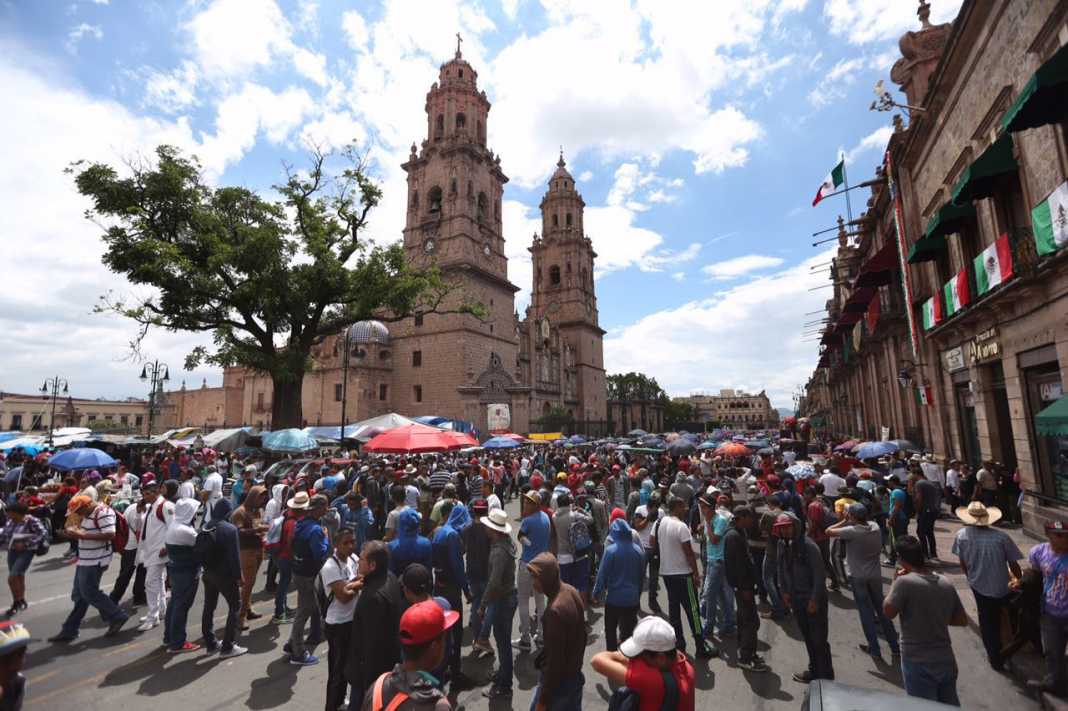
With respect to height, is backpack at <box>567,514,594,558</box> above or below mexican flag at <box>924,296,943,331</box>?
below

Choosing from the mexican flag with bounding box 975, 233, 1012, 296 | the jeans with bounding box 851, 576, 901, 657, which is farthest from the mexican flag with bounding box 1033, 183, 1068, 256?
the jeans with bounding box 851, 576, 901, 657

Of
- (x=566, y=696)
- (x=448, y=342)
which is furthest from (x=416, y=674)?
(x=448, y=342)

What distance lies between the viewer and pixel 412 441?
12578 millimetres

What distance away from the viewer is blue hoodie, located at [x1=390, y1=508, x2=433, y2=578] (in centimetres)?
507

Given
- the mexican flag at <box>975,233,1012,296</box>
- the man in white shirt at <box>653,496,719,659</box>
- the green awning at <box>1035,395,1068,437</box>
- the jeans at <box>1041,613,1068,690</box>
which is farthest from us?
the mexican flag at <box>975,233,1012,296</box>

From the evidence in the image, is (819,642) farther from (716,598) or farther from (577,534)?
(577,534)

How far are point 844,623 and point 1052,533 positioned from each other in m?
3.02

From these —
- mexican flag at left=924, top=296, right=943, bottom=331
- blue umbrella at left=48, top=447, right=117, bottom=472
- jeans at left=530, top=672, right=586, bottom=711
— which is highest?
mexican flag at left=924, top=296, right=943, bottom=331

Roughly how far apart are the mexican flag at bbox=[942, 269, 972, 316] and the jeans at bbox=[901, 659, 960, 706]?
11.5 metres

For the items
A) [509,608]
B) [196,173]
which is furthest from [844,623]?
[196,173]

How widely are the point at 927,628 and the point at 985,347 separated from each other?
11.4 metres

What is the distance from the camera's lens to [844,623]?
6867 mm

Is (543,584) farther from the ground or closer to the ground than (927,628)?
farther from the ground

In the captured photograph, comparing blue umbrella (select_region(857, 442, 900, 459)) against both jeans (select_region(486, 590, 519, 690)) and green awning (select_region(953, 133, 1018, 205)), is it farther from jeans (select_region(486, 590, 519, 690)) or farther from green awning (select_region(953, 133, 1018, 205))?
jeans (select_region(486, 590, 519, 690))
